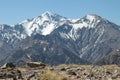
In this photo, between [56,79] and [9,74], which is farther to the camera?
[9,74]

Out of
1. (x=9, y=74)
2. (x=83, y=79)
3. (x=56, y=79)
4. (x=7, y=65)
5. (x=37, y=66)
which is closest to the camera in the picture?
(x=56, y=79)

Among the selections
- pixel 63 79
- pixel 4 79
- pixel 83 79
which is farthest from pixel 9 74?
pixel 63 79

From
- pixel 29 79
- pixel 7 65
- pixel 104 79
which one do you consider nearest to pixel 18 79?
pixel 29 79

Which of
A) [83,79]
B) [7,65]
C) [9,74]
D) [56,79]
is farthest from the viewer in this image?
[7,65]

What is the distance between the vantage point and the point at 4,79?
2941cm

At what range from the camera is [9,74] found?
32281 millimetres

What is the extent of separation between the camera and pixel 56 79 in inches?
863

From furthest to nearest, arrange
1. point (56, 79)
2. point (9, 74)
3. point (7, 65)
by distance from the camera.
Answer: point (7, 65) < point (9, 74) < point (56, 79)

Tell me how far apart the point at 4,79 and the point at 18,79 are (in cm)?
176

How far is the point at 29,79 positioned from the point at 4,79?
7.87 ft

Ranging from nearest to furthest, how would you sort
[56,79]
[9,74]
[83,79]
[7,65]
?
1. [56,79]
2. [83,79]
3. [9,74]
4. [7,65]

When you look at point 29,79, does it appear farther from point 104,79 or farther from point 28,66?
point 28,66

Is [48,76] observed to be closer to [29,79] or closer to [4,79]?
[29,79]

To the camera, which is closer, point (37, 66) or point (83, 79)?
point (83, 79)
